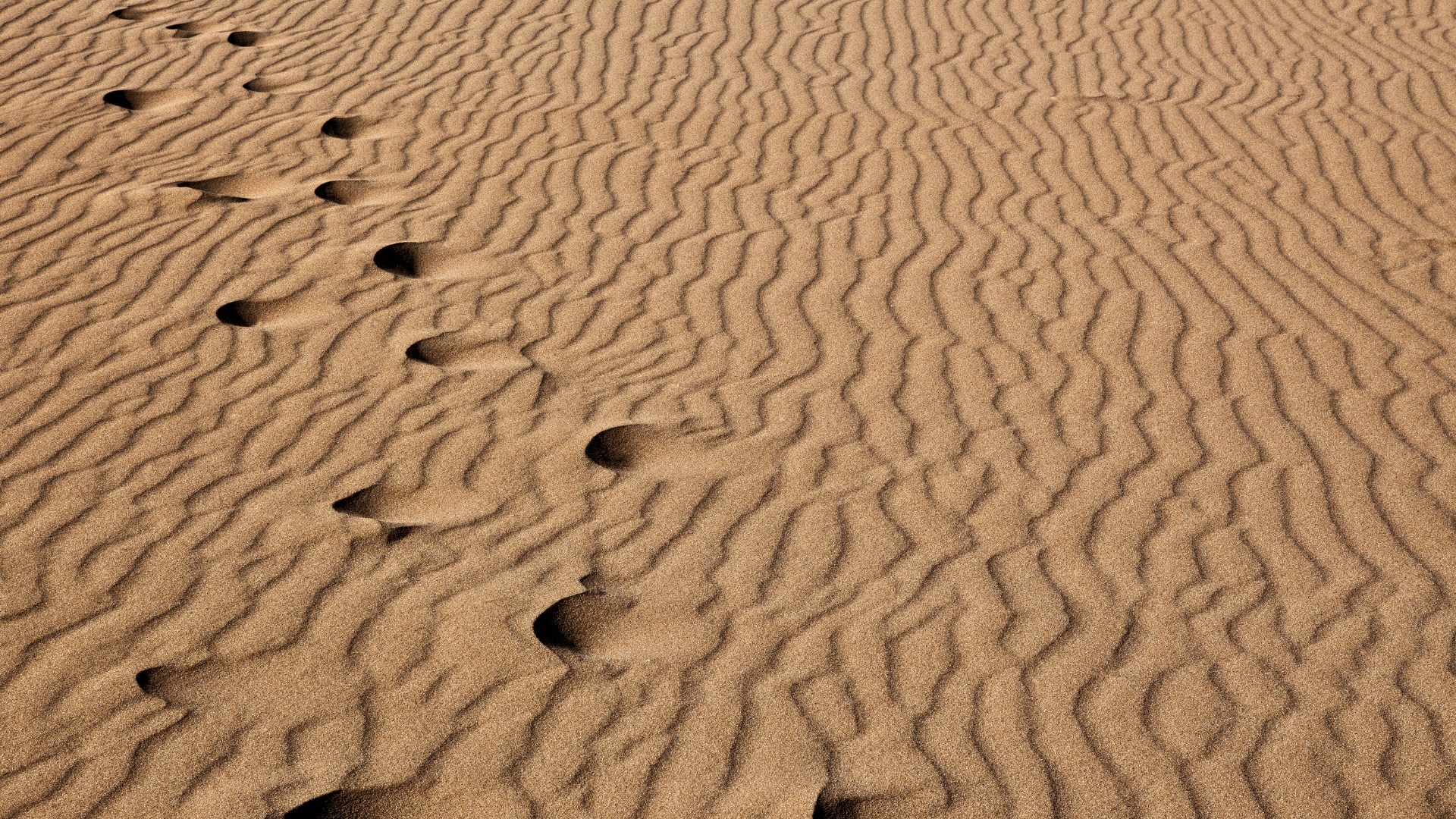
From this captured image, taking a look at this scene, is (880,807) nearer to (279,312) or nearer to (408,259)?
(279,312)

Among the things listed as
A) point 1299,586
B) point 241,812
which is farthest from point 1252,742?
point 241,812

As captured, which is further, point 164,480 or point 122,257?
point 122,257

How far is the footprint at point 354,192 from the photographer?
5.59m

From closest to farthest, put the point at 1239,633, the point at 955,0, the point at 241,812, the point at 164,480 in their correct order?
the point at 241,812 → the point at 1239,633 → the point at 164,480 → the point at 955,0

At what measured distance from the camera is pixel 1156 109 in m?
6.79

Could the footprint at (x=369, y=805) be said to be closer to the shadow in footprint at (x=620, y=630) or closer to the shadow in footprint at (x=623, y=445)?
the shadow in footprint at (x=620, y=630)

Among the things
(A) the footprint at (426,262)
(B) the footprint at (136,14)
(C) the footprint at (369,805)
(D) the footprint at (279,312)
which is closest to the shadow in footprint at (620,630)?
(C) the footprint at (369,805)

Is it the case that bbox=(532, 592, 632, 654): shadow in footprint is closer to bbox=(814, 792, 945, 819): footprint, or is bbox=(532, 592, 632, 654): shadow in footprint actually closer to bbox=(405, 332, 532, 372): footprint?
bbox=(814, 792, 945, 819): footprint

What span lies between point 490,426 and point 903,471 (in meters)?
1.30

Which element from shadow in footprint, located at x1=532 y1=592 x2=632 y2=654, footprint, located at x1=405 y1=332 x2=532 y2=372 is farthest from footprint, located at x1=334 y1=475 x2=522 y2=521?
footprint, located at x1=405 y1=332 x2=532 y2=372

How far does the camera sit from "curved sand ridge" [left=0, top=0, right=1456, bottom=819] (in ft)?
8.94

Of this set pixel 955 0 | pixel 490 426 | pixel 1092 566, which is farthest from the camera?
pixel 955 0

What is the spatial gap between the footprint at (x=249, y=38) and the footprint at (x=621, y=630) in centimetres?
611

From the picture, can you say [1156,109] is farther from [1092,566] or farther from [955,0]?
[1092,566]
